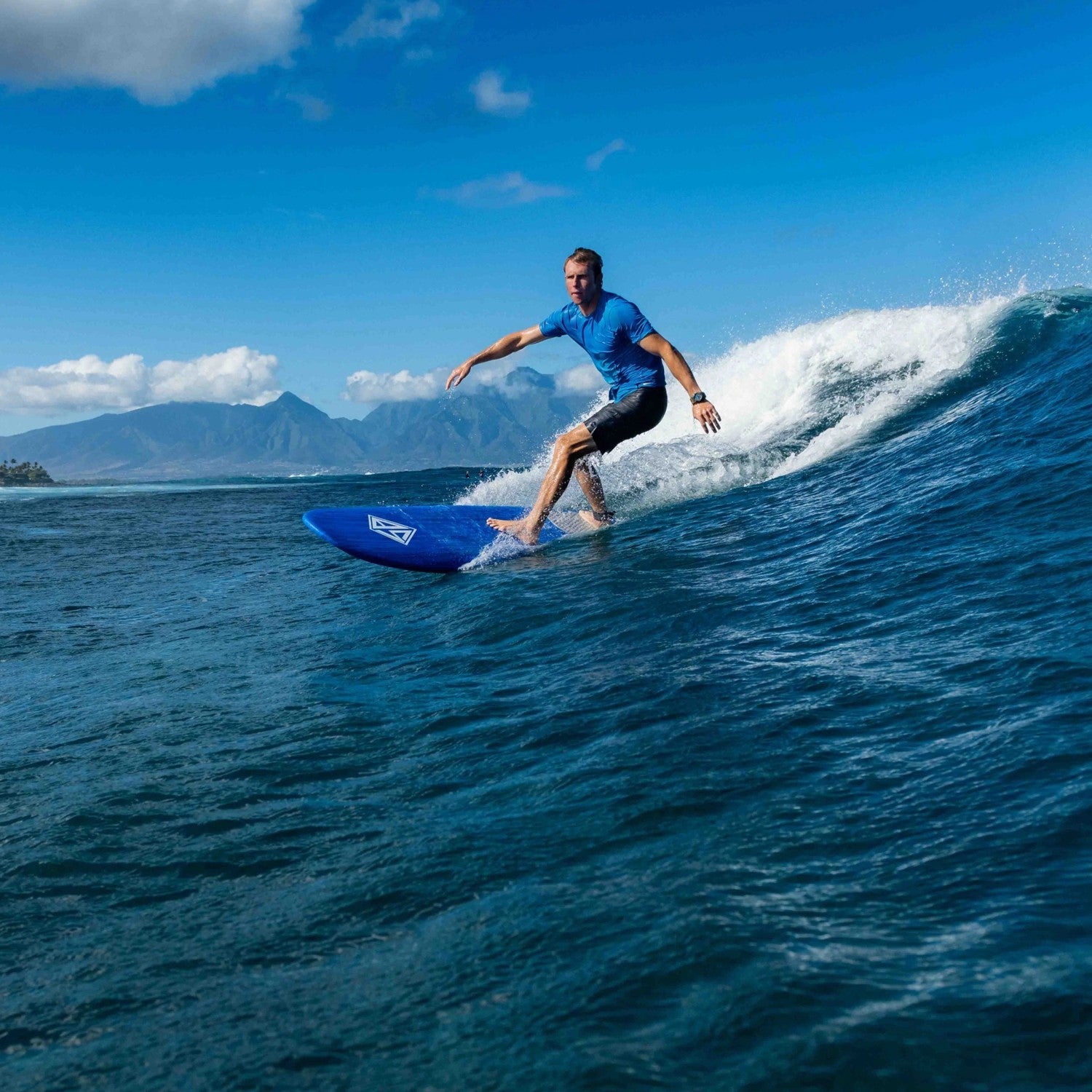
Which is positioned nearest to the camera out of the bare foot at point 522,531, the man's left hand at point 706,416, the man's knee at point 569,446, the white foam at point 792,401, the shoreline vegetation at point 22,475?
the man's left hand at point 706,416

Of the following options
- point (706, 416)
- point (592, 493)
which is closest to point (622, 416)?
point (706, 416)

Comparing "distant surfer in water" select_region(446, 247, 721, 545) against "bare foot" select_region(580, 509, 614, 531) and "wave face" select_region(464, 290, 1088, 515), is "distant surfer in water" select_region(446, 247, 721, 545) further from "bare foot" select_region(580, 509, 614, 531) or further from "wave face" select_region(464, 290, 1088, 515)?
"wave face" select_region(464, 290, 1088, 515)

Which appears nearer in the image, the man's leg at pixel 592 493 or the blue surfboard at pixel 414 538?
the blue surfboard at pixel 414 538

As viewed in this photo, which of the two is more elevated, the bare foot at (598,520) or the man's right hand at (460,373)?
the man's right hand at (460,373)

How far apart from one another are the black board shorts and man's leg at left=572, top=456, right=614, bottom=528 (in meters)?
0.71

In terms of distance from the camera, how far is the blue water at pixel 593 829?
2.03 m

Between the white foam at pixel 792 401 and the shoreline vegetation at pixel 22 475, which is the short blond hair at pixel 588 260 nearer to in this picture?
the white foam at pixel 792 401

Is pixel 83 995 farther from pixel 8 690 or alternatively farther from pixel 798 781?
pixel 8 690

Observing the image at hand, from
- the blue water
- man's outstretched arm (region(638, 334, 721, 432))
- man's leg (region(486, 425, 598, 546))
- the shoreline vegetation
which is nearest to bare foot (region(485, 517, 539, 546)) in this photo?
man's leg (region(486, 425, 598, 546))

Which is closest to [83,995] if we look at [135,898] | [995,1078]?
[135,898]

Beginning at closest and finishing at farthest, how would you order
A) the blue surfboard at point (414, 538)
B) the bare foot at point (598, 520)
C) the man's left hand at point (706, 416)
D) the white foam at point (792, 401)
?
the man's left hand at point (706, 416), the blue surfboard at point (414, 538), the bare foot at point (598, 520), the white foam at point (792, 401)

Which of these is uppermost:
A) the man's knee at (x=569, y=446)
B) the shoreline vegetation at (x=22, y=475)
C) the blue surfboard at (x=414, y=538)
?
the shoreline vegetation at (x=22, y=475)

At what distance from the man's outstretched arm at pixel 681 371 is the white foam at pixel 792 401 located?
3118 mm

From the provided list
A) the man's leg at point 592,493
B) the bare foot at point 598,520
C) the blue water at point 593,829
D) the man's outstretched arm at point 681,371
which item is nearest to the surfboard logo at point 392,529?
the blue water at point 593,829
